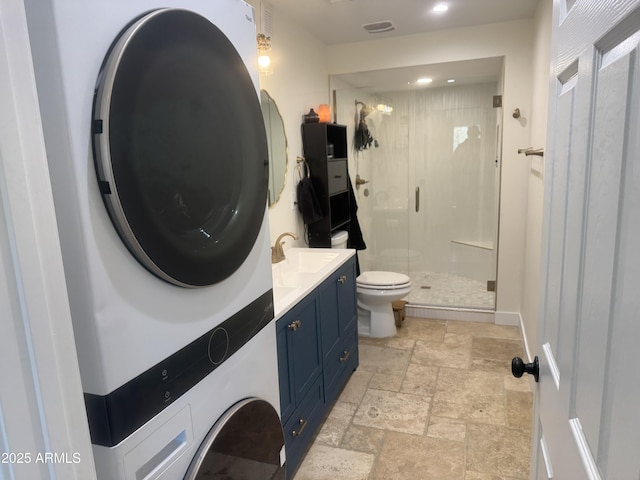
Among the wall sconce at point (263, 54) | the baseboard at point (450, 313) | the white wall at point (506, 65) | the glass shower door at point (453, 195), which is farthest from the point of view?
the glass shower door at point (453, 195)

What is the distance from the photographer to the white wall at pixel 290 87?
2750 mm

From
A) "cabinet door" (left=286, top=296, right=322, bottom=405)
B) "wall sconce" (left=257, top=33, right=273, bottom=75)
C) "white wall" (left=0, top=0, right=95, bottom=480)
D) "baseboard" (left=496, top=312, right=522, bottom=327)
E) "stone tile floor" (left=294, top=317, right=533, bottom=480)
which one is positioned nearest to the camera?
"white wall" (left=0, top=0, right=95, bottom=480)

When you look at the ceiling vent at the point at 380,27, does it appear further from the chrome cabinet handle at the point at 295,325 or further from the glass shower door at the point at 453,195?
the chrome cabinet handle at the point at 295,325

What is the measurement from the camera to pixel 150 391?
0.86 m

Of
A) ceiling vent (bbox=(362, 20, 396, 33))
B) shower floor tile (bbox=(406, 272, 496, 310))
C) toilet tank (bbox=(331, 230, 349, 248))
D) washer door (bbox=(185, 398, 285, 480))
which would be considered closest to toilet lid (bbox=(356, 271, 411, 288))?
toilet tank (bbox=(331, 230, 349, 248))

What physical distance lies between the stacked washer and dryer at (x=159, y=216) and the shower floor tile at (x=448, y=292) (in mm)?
3137

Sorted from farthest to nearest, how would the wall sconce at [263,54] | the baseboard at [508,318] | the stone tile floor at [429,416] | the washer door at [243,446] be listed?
the baseboard at [508,318]
the wall sconce at [263,54]
the stone tile floor at [429,416]
the washer door at [243,446]

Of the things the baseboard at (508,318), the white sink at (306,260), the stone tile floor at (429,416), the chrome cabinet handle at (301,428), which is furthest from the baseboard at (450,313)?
the chrome cabinet handle at (301,428)

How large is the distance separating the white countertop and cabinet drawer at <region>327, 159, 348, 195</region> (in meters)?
0.58

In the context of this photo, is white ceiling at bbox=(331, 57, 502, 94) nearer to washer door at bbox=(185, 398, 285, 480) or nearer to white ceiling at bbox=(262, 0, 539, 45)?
white ceiling at bbox=(262, 0, 539, 45)

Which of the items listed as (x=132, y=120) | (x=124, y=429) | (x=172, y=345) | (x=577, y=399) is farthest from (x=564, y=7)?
(x=124, y=429)

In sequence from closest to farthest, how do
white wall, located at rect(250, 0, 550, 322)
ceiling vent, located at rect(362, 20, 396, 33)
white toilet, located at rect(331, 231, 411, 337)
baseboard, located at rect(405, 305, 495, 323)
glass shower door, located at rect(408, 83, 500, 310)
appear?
white wall, located at rect(250, 0, 550, 322), ceiling vent, located at rect(362, 20, 396, 33), white toilet, located at rect(331, 231, 411, 337), baseboard, located at rect(405, 305, 495, 323), glass shower door, located at rect(408, 83, 500, 310)

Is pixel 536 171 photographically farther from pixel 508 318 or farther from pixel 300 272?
pixel 300 272

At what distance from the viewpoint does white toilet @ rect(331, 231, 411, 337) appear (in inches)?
133
